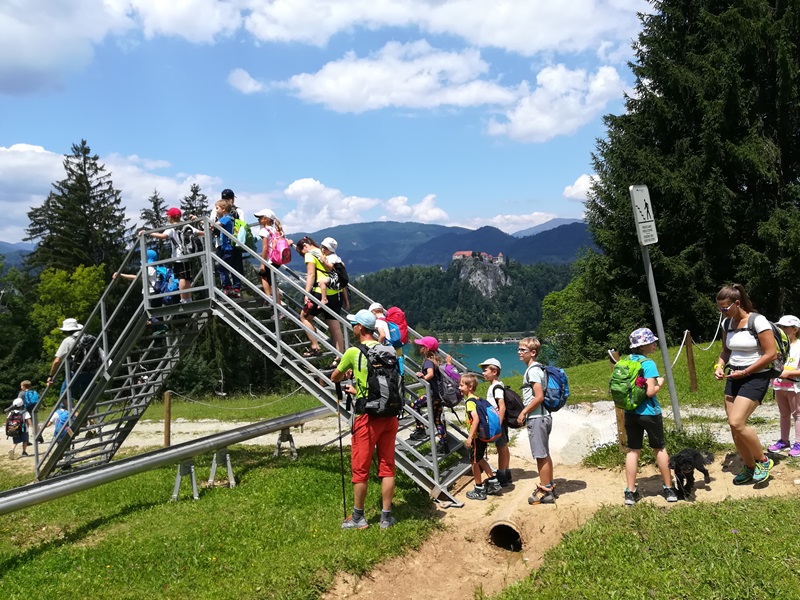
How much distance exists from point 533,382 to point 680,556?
246 cm

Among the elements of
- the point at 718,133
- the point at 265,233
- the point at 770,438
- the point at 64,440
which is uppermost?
the point at 718,133

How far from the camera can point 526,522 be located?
6664mm

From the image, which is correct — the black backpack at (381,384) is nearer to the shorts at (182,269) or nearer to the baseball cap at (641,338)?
the baseball cap at (641,338)

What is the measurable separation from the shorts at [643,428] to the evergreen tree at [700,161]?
60.9ft

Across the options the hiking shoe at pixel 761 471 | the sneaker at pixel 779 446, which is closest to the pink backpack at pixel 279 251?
the hiking shoe at pixel 761 471

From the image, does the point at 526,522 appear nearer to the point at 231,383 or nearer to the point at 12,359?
the point at 231,383

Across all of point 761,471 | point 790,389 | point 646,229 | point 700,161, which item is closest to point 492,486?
point 761,471

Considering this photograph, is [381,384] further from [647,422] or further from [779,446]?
[779,446]

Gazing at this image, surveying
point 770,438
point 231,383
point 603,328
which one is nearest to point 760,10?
point 603,328

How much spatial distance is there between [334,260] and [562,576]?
18.0 ft

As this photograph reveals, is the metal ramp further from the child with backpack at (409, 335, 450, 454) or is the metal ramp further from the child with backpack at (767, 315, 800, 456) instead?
the child with backpack at (767, 315, 800, 456)

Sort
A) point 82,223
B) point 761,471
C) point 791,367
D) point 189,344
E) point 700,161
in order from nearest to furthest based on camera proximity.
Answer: point 761,471, point 791,367, point 189,344, point 700,161, point 82,223

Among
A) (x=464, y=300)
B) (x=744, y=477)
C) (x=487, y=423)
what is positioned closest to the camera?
(x=744, y=477)

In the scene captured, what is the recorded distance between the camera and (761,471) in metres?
6.71
